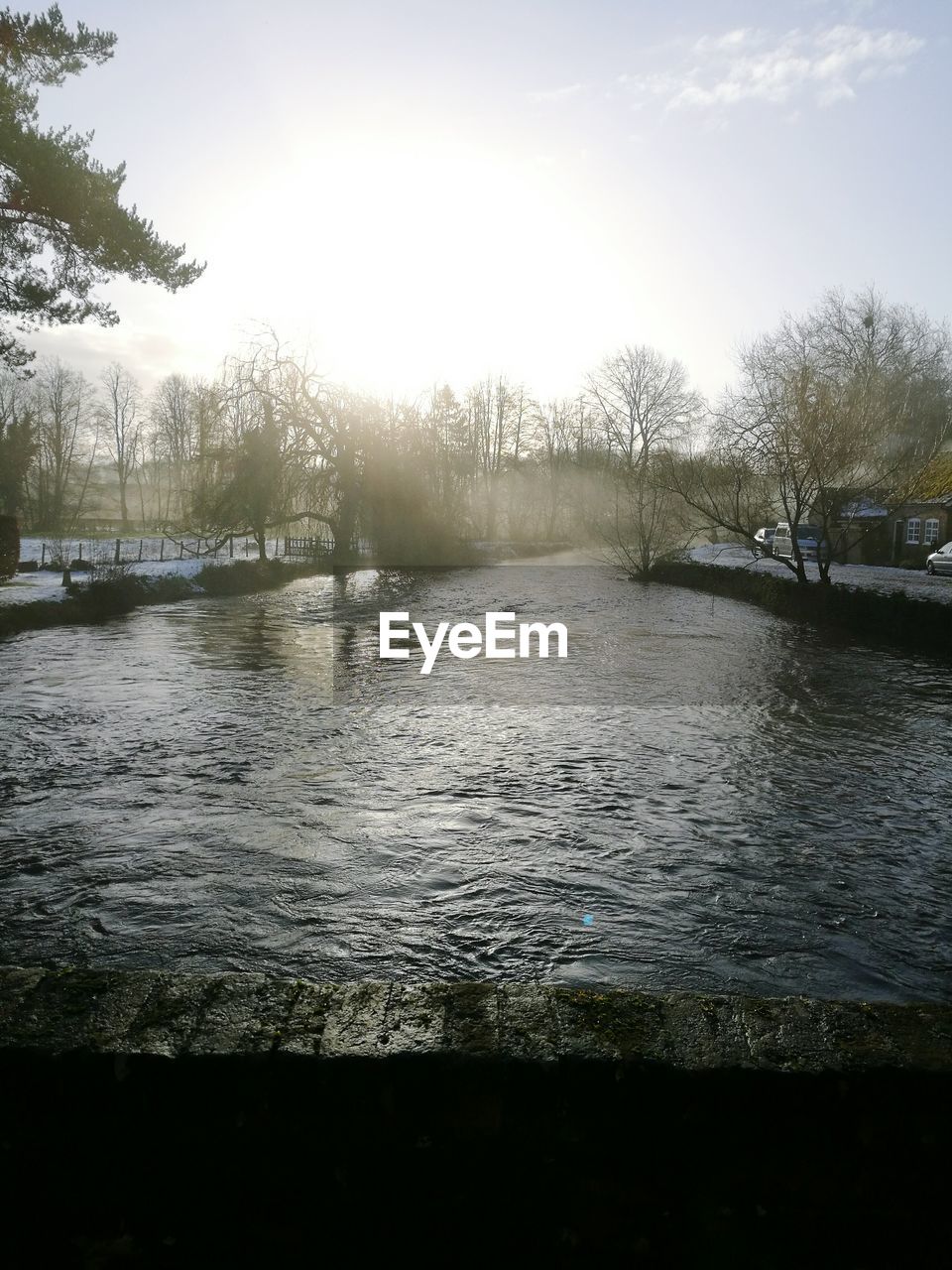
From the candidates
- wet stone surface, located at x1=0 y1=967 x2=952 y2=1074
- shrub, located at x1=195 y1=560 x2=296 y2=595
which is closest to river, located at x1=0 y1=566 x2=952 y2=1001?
wet stone surface, located at x1=0 y1=967 x2=952 y2=1074

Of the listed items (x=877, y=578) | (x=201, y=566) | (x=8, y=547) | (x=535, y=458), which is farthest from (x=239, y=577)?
(x=535, y=458)

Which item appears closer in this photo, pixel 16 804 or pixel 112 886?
pixel 112 886

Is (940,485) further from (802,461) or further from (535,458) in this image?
(535,458)

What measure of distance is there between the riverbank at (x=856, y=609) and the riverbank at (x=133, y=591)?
50.0 ft

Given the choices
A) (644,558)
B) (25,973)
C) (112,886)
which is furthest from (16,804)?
(644,558)

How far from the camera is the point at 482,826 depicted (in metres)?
6.63

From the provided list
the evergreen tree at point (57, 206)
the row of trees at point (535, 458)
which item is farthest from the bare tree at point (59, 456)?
the evergreen tree at point (57, 206)

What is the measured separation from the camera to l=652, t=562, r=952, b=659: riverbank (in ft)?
57.4

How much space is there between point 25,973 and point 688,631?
61.2ft

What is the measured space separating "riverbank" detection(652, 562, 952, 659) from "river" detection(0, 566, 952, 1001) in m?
→ 4.57

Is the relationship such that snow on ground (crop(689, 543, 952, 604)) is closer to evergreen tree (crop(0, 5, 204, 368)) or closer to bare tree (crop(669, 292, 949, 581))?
bare tree (crop(669, 292, 949, 581))

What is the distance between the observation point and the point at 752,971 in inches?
175

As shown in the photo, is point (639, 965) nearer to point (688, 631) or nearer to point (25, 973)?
point (25, 973)

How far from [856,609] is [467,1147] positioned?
2028 centimetres
